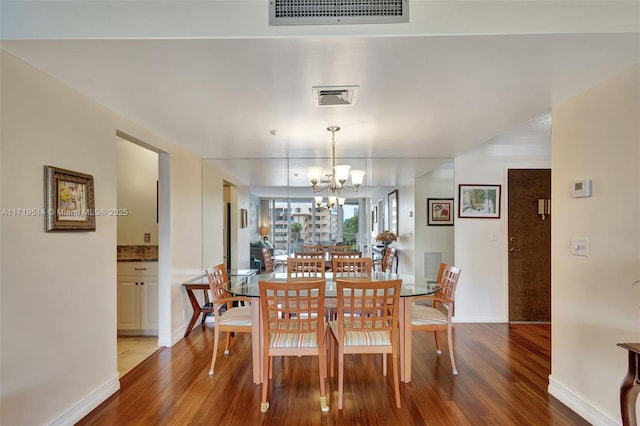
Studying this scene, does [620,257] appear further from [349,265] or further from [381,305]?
[349,265]

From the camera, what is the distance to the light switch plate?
224 centimetres

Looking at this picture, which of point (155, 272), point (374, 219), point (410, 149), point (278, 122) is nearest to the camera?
point (278, 122)

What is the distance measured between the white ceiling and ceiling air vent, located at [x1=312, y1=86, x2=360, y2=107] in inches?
2.1

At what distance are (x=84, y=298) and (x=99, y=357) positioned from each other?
0.49 meters

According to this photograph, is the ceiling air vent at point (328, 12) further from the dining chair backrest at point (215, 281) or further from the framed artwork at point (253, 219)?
the framed artwork at point (253, 219)

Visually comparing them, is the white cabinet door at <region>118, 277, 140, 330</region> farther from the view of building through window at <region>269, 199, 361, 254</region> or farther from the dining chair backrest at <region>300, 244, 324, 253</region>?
the dining chair backrest at <region>300, 244, 324, 253</region>

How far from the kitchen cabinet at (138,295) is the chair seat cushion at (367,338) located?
2.46m

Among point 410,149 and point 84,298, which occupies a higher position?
point 410,149

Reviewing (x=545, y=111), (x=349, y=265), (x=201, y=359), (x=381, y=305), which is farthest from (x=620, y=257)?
(x=201, y=359)

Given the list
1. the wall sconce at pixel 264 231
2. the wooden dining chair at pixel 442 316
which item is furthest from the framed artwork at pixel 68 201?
the wall sconce at pixel 264 231

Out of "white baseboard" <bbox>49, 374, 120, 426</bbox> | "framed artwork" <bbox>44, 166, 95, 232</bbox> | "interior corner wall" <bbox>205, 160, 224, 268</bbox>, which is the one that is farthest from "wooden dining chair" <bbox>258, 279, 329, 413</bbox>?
"interior corner wall" <bbox>205, 160, 224, 268</bbox>

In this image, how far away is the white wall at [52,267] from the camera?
5.78 ft

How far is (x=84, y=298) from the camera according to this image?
2.29 metres

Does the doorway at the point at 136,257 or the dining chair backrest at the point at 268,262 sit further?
the dining chair backrest at the point at 268,262
